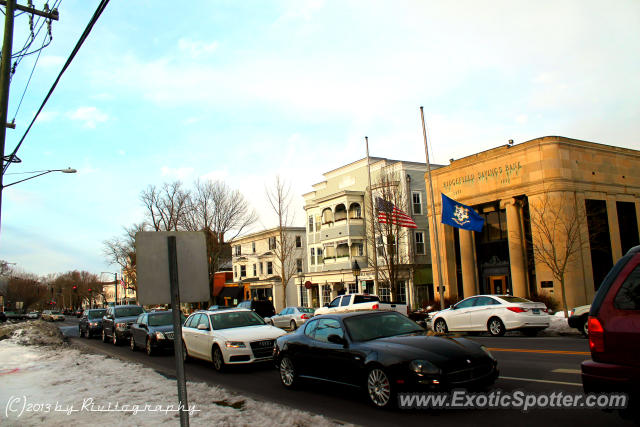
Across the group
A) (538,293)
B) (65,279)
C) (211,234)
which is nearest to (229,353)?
(538,293)

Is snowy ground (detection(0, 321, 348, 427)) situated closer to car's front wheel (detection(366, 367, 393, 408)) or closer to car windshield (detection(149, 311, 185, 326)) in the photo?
car's front wheel (detection(366, 367, 393, 408))

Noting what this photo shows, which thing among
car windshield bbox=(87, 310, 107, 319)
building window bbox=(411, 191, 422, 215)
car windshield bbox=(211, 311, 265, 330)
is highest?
building window bbox=(411, 191, 422, 215)

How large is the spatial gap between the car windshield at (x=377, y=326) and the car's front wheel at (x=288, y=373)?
1674 millimetres

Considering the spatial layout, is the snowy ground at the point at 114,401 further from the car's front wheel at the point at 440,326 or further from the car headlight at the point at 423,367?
the car's front wheel at the point at 440,326

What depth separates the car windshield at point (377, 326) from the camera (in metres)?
8.45

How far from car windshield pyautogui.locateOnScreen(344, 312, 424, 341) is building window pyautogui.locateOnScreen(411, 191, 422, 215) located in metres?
32.6

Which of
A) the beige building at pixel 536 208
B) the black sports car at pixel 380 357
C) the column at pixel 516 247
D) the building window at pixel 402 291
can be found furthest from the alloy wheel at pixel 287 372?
the building window at pixel 402 291

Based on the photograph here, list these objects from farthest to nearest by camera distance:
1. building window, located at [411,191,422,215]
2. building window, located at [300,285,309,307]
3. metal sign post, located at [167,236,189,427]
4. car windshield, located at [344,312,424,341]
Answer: building window, located at [300,285,309,307] → building window, located at [411,191,422,215] → car windshield, located at [344,312,424,341] → metal sign post, located at [167,236,189,427]

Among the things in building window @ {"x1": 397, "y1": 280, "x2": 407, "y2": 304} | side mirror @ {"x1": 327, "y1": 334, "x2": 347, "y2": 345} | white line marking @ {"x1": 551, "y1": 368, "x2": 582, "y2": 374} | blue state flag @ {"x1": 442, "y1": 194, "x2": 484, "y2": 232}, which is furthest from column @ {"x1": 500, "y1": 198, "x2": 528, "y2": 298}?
side mirror @ {"x1": 327, "y1": 334, "x2": 347, "y2": 345}

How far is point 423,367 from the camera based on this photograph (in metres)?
6.95

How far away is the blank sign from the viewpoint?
180 inches

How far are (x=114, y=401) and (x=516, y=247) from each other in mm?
25298

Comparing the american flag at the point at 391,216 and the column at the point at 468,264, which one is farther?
the american flag at the point at 391,216

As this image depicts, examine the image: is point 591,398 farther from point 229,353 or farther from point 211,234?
point 211,234
